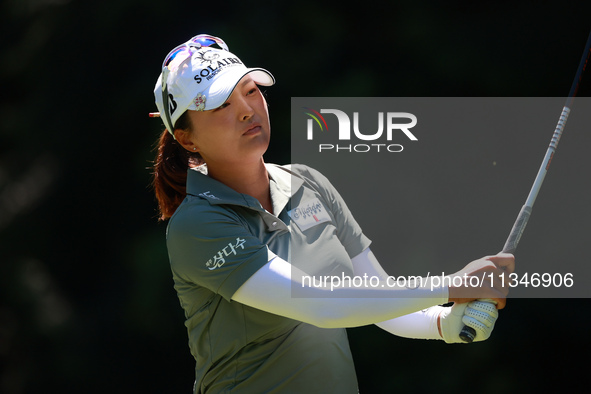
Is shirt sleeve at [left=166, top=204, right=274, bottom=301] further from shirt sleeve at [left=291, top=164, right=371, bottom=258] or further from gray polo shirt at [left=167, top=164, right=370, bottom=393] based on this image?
shirt sleeve at [left=291, top=164, right=371, bottom=258]

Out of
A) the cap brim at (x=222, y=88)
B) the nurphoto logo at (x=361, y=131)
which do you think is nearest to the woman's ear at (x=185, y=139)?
the cap brim at (x=222, y=88)

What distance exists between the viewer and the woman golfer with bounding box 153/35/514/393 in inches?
61.0

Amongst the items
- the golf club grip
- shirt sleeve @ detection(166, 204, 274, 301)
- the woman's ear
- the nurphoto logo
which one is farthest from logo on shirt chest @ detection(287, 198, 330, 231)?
the nurphoto logo

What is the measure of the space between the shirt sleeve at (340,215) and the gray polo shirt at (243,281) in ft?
0.30

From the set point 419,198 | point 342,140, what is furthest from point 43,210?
point 419,198

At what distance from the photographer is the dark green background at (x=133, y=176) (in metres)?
3.24

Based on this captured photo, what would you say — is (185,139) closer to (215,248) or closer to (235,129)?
(235,129)

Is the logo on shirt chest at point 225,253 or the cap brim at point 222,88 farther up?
the cap brim at point 222,88

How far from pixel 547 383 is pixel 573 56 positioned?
1.36m

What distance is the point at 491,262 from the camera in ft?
5.24

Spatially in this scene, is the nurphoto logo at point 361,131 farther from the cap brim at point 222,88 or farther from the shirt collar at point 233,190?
the cap brim at point 222,88

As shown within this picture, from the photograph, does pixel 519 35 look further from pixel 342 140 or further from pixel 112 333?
pixel 112 333

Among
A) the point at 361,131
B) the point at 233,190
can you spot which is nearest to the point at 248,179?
the point at 233,190

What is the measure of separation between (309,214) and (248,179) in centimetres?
16
